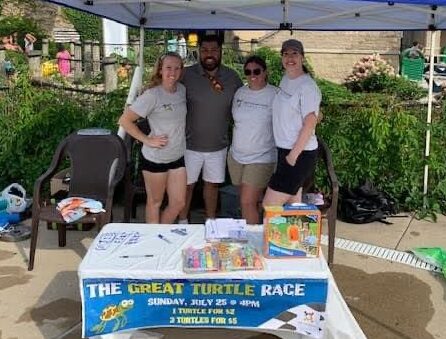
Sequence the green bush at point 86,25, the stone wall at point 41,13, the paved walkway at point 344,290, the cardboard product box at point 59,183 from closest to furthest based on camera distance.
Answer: the paved walkway at point 344,290, the cardboard product box at point 59,183, the stone wall at point 41,13, the green bush at point 86,25

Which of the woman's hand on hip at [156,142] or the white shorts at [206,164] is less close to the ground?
the woman's hand on hip at [156,142]

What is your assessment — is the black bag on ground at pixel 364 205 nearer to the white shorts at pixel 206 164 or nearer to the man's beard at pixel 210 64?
the white shorts at pixel 206 164

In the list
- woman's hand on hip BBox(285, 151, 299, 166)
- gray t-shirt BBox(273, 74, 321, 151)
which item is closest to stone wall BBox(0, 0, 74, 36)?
gray t-shirt BBox(273, 74, 321, 151)

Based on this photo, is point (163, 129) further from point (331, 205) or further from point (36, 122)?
point (36, 122)

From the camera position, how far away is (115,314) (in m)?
2.93

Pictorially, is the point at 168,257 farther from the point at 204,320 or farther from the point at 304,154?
the point at 304,154

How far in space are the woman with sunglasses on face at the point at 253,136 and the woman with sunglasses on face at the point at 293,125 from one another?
7.0 inches

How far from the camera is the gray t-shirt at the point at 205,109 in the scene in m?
4.37

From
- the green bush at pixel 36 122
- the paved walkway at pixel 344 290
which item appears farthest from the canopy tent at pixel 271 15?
the paved walkway at pixel 344 290

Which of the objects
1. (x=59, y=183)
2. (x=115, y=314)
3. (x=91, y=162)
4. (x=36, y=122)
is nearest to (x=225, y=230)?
(x=115, y=314)

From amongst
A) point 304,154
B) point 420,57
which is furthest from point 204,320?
point 420,57

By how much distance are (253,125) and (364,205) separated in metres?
1.92

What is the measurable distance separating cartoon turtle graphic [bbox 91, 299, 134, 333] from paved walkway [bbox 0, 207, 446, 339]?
1.91 ft

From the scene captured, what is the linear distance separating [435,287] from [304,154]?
1362mm
